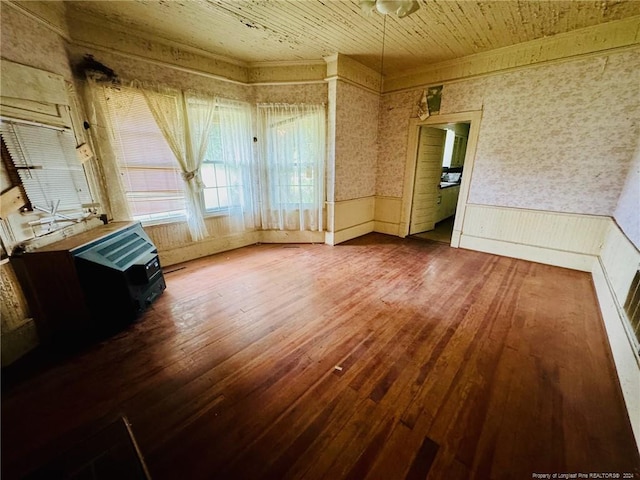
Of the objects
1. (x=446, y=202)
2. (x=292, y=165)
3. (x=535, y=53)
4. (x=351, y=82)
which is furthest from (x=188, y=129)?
(x=446, y=202)

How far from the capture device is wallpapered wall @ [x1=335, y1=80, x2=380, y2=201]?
395 cm

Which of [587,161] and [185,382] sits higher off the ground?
[587,161]

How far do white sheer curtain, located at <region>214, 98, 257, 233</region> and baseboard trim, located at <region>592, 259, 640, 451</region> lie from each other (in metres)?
4.24

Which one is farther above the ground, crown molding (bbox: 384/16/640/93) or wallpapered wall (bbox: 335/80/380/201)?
crown molding (bbox: 384/16/640/93)

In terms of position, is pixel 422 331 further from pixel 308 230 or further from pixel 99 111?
pixel 99 111

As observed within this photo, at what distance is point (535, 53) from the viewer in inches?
123

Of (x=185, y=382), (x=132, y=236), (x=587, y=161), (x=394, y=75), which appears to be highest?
(x=394, y=75)

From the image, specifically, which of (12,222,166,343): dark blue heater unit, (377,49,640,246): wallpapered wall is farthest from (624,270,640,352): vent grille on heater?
(12,222,166,343): dark blue heater unit

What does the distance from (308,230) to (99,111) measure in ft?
9.82

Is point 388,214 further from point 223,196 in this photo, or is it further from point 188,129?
point 188,129

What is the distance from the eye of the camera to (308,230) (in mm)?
4406

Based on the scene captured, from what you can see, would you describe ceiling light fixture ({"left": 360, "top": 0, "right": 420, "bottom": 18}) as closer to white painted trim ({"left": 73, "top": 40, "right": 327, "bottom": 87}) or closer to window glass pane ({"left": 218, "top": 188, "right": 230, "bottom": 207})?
white painted trim ({"left": 73, "top": 40, "right": 327, "bottom": 87})

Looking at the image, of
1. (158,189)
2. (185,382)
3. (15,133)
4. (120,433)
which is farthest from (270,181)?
(120,433)

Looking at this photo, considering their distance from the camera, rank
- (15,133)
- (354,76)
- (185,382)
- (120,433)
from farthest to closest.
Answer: (354,76) → (15,133) → (185,382) → (120,433)
